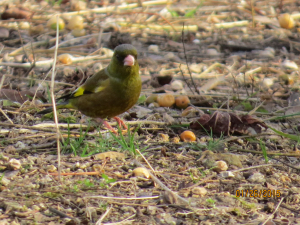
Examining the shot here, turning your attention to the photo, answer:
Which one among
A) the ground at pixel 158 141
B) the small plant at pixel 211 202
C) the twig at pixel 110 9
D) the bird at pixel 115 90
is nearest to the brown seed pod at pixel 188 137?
the ground at pixel 158 141

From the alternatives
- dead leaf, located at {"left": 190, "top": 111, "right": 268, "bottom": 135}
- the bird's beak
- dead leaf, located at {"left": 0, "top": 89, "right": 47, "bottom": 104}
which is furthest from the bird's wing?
dead leaf, located at {"left": 190, "top": 111, "right": 268, "bottom": 135}

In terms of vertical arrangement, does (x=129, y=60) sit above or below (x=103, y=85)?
above

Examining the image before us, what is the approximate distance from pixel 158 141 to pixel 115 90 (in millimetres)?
658

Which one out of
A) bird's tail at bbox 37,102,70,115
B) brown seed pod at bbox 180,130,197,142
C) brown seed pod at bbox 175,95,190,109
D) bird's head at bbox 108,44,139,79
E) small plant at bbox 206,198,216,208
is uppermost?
bird's head at bbox 108,44,139,79

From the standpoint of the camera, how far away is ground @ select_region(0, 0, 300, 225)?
258 cm

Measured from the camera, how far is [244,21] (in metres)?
8.34

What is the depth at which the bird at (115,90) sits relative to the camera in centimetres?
398

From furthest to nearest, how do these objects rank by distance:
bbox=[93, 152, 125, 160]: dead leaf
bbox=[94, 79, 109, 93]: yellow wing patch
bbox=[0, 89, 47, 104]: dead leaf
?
bbox=[0, 89, 47, 104]: dead leaf < bbox=[94, 79, 109, 93]: yellow wing patch < bbox=[93, 152, 125, 160]: dead leaf

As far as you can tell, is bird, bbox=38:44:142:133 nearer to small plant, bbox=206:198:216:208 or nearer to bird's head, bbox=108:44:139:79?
bird's head, bbox=108:44:139:79

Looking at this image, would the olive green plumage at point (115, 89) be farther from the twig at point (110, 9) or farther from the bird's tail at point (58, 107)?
the twig at point (110, 9)

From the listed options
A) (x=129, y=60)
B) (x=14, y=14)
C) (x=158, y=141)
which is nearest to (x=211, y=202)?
(x=158, y=141)

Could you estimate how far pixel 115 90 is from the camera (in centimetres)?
400

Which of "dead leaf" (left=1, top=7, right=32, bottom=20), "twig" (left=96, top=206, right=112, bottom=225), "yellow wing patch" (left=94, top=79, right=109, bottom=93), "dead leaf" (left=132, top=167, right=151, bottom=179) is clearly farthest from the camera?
"dead leaf" (left=1, top=7, right=32, bottom=20)

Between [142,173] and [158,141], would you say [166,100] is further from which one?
[142,173]
